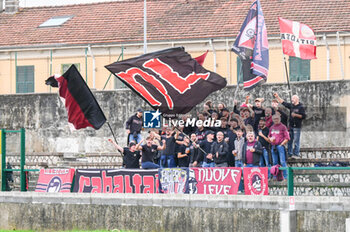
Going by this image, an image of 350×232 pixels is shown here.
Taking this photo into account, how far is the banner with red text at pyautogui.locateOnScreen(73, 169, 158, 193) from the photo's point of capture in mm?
21914

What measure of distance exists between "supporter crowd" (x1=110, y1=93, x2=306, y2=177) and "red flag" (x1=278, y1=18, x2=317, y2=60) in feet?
7.58

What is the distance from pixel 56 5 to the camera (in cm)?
4816

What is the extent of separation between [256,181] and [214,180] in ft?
3.72

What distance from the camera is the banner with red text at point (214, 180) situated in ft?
67.7

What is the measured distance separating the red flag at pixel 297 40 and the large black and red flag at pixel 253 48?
1.03m

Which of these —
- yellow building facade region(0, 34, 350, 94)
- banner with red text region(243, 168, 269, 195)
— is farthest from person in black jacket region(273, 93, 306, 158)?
yellow building facade region(0, 34, 350, 94)

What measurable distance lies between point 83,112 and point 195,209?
5332 millimetres

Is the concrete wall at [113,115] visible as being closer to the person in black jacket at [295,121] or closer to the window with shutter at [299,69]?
the person in black jacket at [295,121]

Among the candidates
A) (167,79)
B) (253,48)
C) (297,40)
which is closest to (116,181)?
(167,79)

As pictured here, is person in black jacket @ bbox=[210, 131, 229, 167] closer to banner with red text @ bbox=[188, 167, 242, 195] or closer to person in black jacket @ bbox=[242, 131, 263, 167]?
person in black jacket @ bbox=[242, 131, 263, 167]

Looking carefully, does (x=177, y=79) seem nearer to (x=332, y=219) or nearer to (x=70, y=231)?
(x=70, y=231)

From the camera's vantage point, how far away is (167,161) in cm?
2506

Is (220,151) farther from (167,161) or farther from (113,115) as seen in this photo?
(113,115)

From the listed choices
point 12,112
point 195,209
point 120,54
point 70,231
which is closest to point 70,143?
point 12,112
